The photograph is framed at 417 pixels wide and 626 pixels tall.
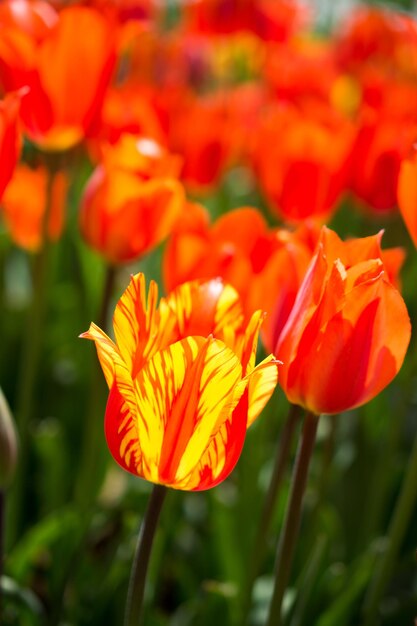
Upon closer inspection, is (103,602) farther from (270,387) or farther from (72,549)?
(270,387)

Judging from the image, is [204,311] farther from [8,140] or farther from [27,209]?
[27,209]

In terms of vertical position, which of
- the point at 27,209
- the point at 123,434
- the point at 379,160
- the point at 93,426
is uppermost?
the point at 123,434

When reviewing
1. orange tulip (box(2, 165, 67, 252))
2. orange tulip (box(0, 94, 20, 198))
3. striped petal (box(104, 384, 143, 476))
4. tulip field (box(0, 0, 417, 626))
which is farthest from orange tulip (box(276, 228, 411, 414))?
orange tulip (box(2, 165, 67, 252))

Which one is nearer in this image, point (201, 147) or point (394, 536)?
point (394, 536)

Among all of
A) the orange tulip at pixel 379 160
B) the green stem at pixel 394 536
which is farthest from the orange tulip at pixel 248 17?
the green stem at pixel 394 536

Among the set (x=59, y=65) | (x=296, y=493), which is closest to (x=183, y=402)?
(x=296, y=493)

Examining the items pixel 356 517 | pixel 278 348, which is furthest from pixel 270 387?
pixel 356 517

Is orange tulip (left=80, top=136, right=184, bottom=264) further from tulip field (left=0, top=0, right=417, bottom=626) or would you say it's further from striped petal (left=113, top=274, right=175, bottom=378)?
striped petal (left=113, top=274, right=175, bottom=378)
